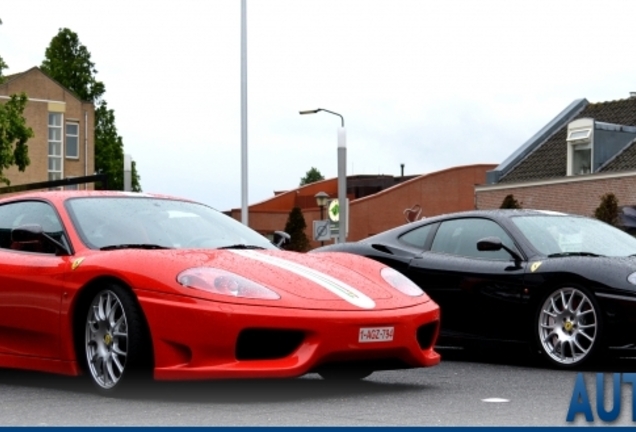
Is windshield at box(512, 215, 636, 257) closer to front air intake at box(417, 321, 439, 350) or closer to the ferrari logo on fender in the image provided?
front air intake at box(417, 321, 439, 350)

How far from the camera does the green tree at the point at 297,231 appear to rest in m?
61.2

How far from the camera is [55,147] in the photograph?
8025 cm

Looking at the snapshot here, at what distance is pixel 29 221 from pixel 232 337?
228 centimetres

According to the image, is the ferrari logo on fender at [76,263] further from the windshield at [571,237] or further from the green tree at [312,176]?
the green tree at [312,176]

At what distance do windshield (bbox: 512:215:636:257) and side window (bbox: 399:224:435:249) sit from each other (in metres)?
0.88

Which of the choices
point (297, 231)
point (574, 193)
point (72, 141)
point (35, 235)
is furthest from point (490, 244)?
point (72, 141)

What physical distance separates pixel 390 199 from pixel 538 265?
2180 inches

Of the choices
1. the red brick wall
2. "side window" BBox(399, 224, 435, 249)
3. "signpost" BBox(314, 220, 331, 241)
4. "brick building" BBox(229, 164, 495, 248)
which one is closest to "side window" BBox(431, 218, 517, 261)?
→ "side window" BBox(399, 224, 435, 249)

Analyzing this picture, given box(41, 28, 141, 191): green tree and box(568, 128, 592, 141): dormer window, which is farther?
box(41, 28, 141, 191): green tree

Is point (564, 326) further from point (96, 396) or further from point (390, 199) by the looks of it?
point (390, 199)

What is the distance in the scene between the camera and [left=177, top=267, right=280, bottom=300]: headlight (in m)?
7.36

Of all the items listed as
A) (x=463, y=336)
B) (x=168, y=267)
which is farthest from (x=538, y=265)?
(x=168, y=267)

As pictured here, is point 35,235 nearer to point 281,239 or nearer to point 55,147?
point 281,239

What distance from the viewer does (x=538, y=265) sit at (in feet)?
33.8
